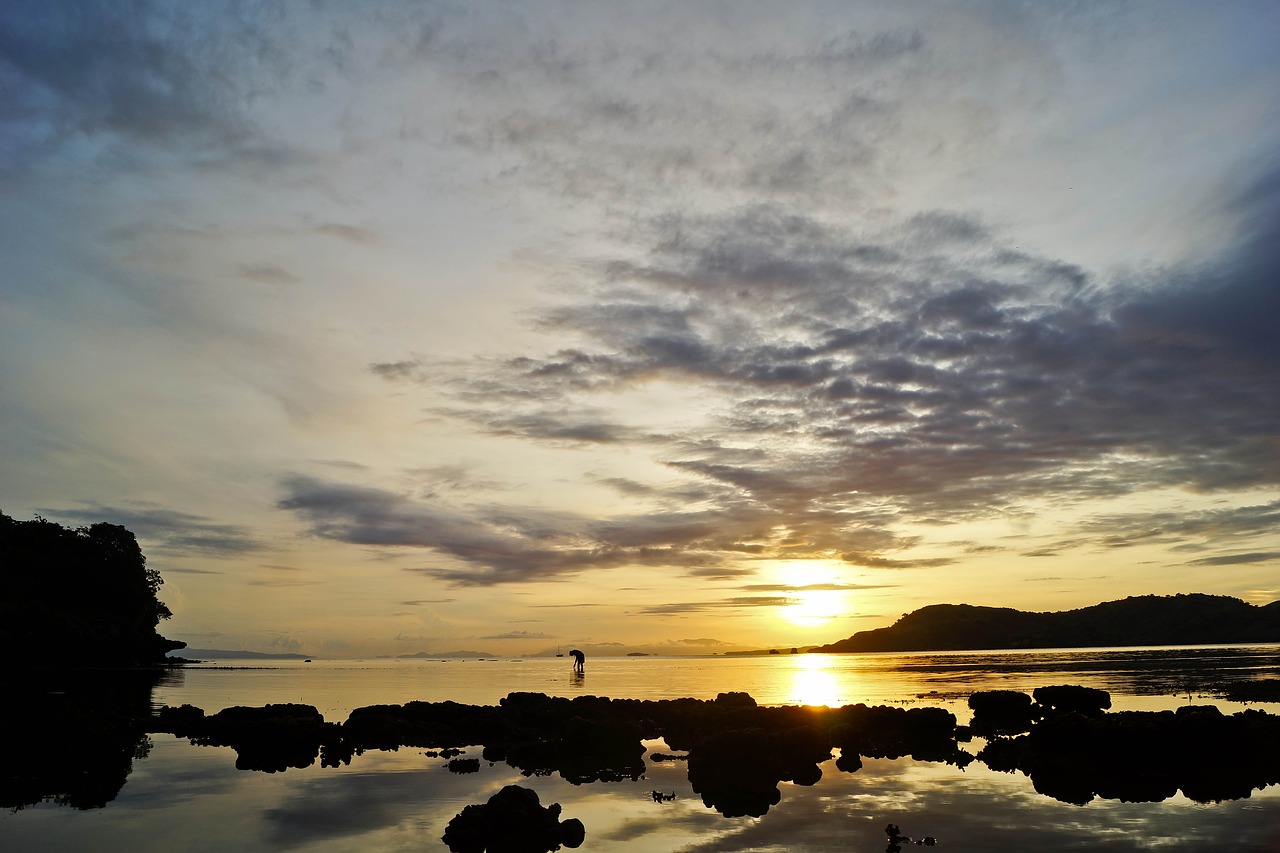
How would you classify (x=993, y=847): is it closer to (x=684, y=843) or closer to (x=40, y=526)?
(x=684, y=843)

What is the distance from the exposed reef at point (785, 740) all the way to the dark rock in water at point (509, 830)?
19.3 feet

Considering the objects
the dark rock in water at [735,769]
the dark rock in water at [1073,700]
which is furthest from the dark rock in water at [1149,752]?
the dark rock in water at [1073,700]

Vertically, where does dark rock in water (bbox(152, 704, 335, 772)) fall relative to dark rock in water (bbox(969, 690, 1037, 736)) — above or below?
above

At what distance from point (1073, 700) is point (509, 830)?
125ft

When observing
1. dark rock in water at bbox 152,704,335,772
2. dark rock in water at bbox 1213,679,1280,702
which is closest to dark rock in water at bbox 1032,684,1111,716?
dark rock in water at bbox 1213,679,1280,702

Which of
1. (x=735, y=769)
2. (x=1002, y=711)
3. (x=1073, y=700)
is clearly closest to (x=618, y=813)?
(x=735, y=769)

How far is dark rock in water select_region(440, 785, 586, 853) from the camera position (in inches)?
700

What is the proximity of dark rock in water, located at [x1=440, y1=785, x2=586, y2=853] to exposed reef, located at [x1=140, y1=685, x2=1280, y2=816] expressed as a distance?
587 cm

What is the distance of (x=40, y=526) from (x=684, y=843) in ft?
515

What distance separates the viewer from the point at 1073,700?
4328 cm

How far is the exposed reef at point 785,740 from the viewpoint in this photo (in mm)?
26641

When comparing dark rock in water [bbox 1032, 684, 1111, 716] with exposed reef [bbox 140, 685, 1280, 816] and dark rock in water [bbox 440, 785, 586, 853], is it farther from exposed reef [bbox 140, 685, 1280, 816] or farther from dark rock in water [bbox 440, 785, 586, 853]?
dark rock in water [bbox 440, 785, 586, 853]

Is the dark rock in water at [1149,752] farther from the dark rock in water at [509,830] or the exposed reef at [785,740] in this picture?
the dark rock in water at [509,830]

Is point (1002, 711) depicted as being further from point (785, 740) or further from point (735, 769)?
point (735, 769)
